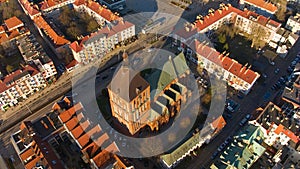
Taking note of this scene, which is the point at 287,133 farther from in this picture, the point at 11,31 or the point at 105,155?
the point at 11,31

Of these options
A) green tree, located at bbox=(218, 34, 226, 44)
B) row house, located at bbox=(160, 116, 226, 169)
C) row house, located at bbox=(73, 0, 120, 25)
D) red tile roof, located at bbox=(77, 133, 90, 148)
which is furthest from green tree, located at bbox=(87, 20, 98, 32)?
row house, located at bbox=(160, 116, 226, 169)

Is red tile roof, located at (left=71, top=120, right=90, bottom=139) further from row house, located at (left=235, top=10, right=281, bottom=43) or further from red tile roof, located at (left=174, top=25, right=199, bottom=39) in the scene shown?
row house, located at (left=235, top=10, right=281, bottom=43)

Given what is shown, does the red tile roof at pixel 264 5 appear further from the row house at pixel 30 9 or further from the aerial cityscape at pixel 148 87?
the row house at pixel 30 9

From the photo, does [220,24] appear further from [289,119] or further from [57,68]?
[57,68]

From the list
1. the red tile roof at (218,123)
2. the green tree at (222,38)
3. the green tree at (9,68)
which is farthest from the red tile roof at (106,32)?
the red tile roof at (218,123)

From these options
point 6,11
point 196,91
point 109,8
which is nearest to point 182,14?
point 109,8

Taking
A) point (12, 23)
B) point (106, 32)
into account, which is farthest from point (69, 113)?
point (12, 23)
